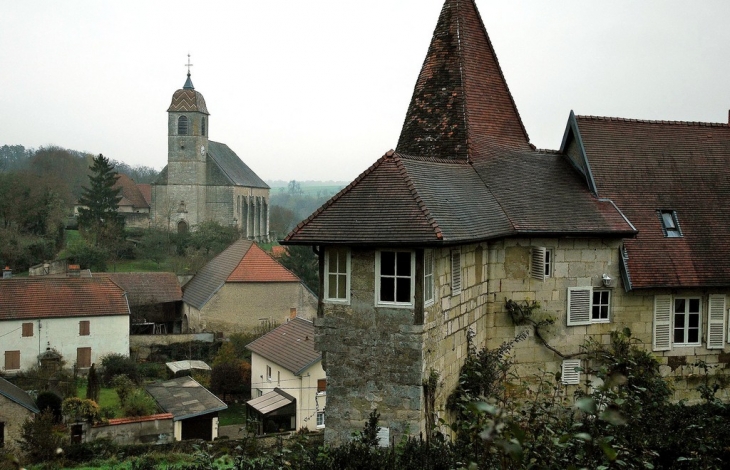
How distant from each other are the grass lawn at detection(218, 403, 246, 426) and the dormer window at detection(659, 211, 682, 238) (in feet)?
59.0

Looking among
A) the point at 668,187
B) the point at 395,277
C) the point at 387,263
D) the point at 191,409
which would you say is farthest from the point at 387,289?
the point at 191,409

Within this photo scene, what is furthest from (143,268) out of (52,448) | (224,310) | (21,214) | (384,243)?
(384,243)

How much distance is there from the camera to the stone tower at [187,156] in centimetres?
7631

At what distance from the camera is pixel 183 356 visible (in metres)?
38.1

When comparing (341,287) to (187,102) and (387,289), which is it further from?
(187,102)

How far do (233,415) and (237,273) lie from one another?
13.9 metres

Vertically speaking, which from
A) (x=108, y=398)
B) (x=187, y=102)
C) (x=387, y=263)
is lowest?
(x=108, y=398)

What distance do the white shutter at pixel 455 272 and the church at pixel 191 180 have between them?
64.5 m

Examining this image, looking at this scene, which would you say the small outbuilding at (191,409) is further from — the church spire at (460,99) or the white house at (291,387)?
the church spire at (460,99)

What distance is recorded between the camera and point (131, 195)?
262 feet

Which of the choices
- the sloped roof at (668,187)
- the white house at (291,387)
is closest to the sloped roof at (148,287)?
the white house at (291,387)

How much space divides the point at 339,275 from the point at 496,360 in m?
3.36

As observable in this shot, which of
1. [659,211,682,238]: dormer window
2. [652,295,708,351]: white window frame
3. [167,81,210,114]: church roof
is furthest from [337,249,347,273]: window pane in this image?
[167,81,210,114]: church roof

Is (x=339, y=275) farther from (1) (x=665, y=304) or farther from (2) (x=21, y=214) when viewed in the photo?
(2) (x=21, y=214)
